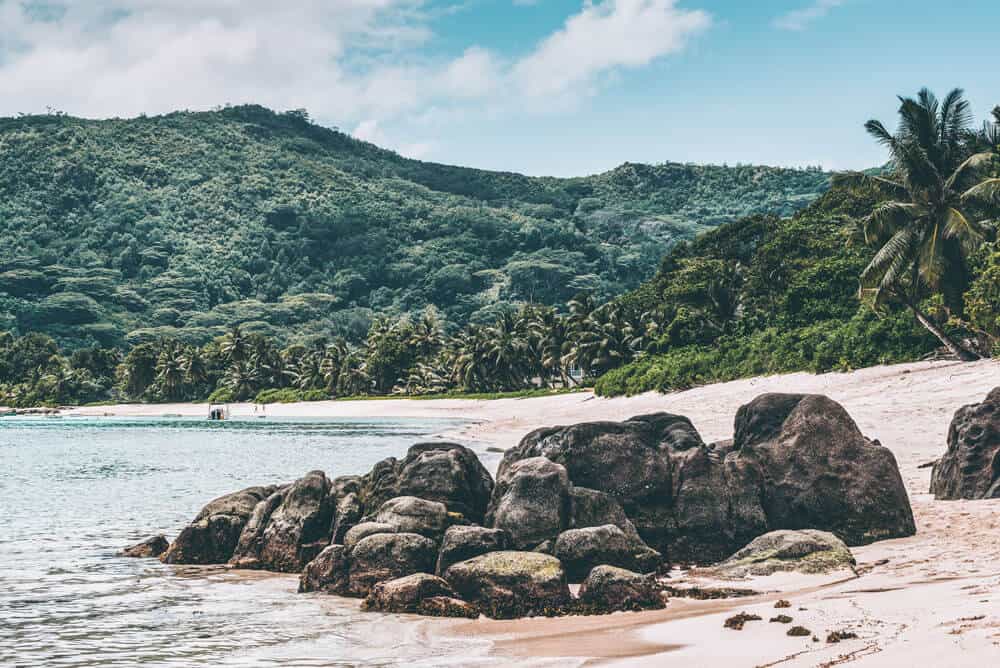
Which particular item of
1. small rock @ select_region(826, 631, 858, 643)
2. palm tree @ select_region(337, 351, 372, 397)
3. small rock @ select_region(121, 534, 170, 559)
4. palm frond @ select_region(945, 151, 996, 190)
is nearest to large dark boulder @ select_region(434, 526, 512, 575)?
small rock @ select_region(826, 631, 858, 643)

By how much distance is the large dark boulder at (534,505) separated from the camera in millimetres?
15641

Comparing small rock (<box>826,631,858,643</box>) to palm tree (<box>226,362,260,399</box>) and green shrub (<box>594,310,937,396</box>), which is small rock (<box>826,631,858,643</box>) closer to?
green shrub (<box>594,310,937,396</box>)

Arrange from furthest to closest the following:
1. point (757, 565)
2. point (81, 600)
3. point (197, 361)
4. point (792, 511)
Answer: point (197, 361) → point (792, 511) → point (81, 600) → point (757, 565)

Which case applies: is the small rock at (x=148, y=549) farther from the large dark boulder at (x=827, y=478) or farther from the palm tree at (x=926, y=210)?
the palm tree at (x=926, y=210)

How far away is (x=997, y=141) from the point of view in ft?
139

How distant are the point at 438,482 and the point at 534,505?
2.74 m

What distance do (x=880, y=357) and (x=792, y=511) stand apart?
97.3ft

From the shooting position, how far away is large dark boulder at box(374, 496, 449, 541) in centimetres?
1608

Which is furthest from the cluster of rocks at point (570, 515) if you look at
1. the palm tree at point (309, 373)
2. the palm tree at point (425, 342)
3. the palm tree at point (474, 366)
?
the palm tree at point (309, 373)

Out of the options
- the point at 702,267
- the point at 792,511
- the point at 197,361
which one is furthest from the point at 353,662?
the point at 197,361

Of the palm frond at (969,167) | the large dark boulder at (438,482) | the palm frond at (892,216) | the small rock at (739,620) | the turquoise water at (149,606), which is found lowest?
the turquoise water at (149,606)

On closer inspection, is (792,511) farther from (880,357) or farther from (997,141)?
(997,141)

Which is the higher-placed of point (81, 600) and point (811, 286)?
point (811, 286)

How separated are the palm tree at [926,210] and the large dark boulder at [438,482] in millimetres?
27197
